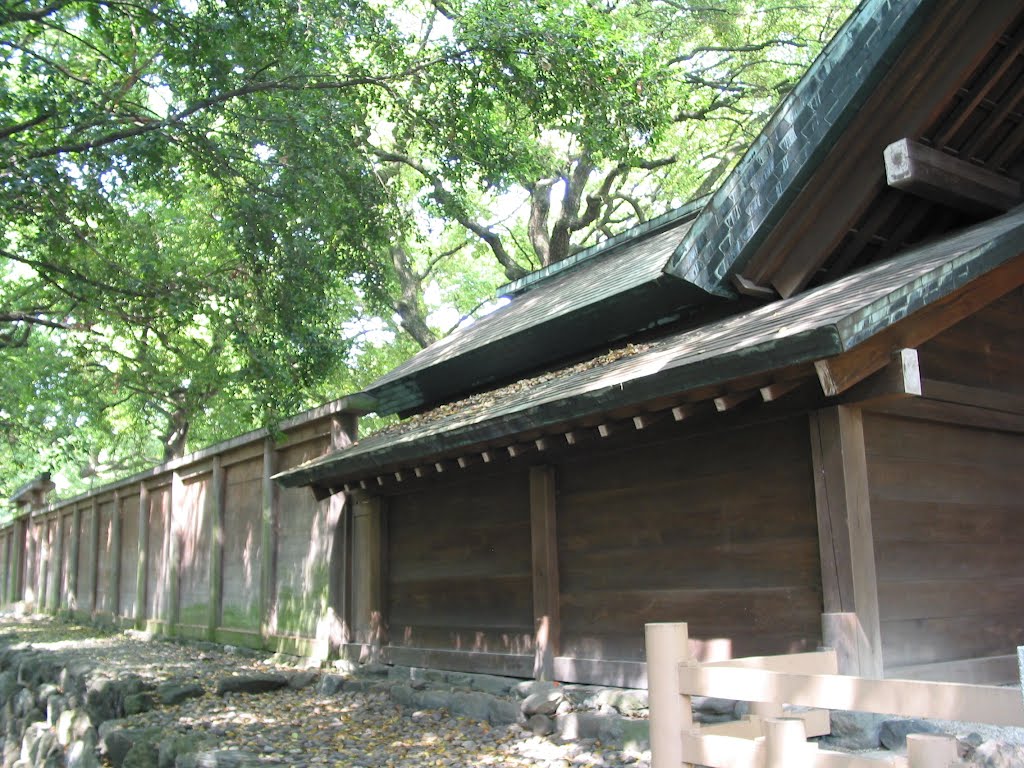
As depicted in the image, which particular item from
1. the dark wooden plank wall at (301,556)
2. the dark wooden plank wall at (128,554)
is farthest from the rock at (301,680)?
the dark wooden plank wall at (128,554)

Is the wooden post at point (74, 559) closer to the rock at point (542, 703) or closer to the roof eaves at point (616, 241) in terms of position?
the roof eaves at point (616, 241)

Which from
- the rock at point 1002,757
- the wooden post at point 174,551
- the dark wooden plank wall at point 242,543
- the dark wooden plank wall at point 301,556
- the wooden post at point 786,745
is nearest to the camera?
the wooden post at point 786,745

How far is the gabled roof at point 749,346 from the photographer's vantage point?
15.8ft

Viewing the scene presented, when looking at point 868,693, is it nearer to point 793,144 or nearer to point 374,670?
point 793,144

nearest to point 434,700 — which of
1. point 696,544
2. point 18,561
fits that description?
point 696,544

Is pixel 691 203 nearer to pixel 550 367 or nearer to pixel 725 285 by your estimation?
pixel 550 367

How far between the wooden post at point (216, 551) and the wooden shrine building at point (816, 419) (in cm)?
554

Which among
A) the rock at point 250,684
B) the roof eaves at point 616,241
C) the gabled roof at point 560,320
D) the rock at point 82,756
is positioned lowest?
the rock at point 82,756

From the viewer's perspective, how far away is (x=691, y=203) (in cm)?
1008

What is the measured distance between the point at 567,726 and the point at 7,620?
18.9 metres

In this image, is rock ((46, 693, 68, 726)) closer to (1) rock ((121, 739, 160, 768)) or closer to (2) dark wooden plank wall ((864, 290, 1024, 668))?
(1) rock ((121, 739, 160, 768))

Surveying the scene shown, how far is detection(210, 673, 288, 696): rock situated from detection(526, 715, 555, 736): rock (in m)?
3.33

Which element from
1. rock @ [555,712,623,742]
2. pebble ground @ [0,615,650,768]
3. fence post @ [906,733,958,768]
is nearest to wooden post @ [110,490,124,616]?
pebble ground @ [0,615,650,768]

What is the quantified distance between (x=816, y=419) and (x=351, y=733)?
4164 mm
